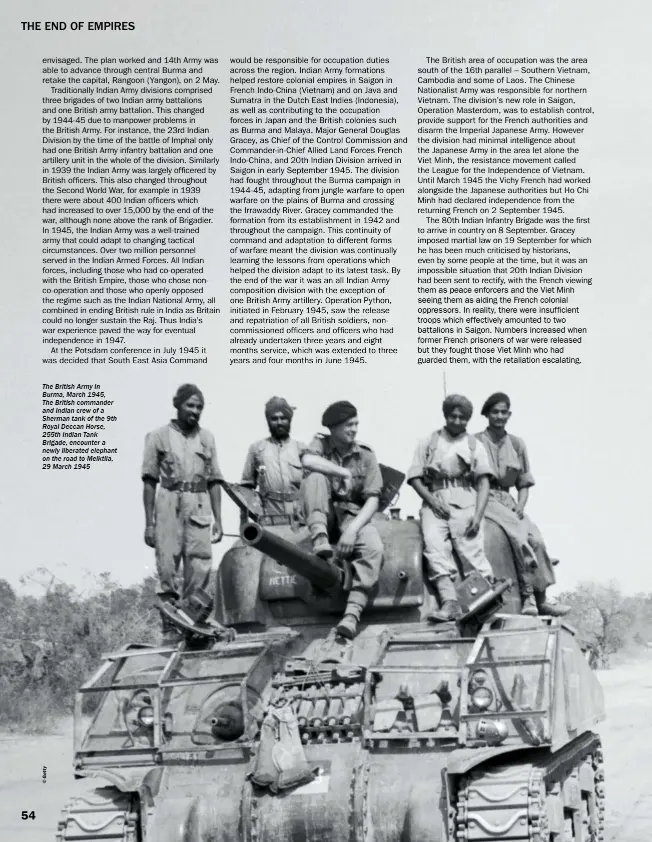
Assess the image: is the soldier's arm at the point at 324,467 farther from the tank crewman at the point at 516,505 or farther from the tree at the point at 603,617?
the tree at the point at 603,617

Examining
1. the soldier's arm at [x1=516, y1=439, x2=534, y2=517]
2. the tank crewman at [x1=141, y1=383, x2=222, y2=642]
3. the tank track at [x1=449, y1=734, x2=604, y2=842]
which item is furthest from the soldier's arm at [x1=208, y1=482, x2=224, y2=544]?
the tank track at [x1=449, y1=734, x2=604, y2=842]

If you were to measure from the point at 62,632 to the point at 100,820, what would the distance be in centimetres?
1514

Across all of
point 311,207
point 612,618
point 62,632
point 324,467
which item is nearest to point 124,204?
point 311,207

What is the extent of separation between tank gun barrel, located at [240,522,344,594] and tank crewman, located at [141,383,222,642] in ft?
5.74

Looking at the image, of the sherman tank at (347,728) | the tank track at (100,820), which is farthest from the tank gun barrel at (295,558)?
the tank track at (100,820)

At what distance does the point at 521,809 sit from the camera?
9.62m

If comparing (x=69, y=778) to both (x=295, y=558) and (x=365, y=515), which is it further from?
(x=295, y=558)

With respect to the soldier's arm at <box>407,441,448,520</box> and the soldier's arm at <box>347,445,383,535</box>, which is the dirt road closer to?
the soldier's arm at <box>407,441,448,520</box>

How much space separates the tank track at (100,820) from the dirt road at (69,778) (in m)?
4.71

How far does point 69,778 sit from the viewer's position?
67.3 feet

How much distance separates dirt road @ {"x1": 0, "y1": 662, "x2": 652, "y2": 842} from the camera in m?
15.5

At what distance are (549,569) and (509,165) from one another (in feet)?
14.1

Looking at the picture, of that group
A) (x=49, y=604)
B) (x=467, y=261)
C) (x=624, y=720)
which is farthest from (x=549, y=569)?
(x=49, y=604)

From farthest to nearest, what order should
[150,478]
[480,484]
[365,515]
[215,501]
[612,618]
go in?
[612,618], [215,501], [150,478], [480,484], [365,515]
